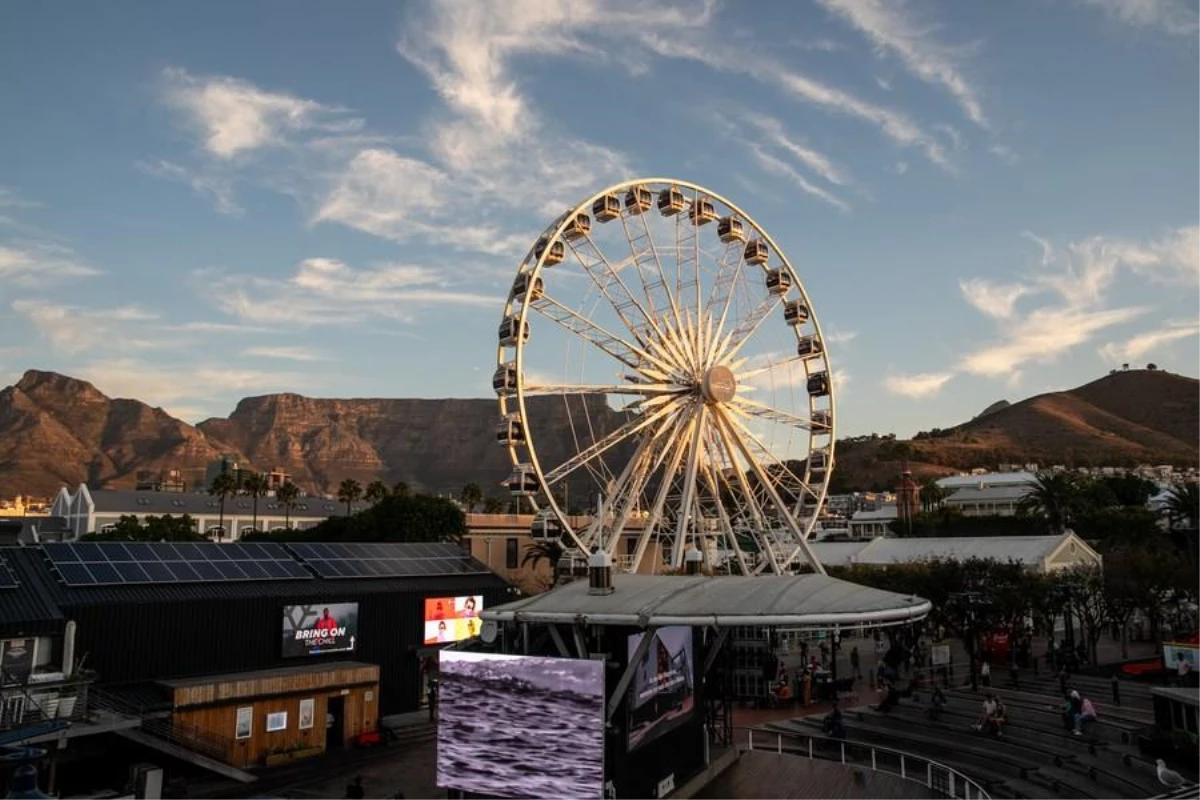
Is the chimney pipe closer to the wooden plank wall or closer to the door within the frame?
the wooden plank wall

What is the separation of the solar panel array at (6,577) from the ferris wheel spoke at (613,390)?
18.1 m

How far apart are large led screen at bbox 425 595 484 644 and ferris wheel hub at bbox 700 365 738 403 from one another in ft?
45.3

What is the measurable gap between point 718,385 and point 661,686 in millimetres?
19615

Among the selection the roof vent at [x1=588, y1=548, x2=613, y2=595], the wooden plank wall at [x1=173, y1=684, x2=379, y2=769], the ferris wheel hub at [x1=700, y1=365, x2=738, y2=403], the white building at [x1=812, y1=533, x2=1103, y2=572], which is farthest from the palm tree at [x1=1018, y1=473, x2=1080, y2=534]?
the roof vent at [x1=588, y1=548, x2=613, y2=595]

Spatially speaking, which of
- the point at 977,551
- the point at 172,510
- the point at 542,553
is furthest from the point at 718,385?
the point at 172,510

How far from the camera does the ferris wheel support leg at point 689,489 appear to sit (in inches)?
1457

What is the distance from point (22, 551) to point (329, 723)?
38.7 feet

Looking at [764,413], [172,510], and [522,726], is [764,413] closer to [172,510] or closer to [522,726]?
[522,726]

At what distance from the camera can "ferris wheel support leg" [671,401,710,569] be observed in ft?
121

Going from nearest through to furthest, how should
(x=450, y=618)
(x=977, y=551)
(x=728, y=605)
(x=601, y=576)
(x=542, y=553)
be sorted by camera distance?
(x=728, y=605) → (x=601, y=576) → (x=450, y=618) → (x=977, y=551) → (x=542, y=553)

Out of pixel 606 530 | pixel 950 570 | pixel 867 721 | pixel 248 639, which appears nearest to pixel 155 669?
pixel 248 639

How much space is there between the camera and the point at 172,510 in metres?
128

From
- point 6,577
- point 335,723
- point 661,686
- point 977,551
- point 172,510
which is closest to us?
point 661,686

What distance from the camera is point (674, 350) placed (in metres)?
39.8
